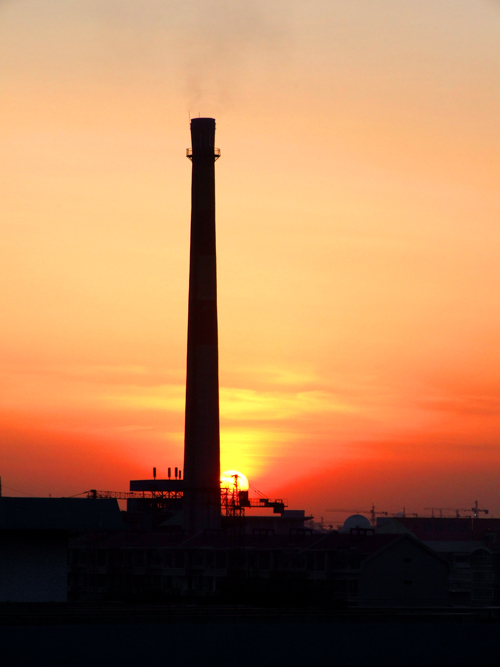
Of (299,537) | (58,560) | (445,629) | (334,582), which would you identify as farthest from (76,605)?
(299,537)

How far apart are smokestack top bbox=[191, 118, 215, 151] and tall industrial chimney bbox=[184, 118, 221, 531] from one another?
2819mm

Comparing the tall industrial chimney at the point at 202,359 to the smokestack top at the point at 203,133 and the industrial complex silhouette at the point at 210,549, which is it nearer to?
the industrial complex silhouette at the point at 210,549

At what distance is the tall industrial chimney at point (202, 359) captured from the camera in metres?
73.1

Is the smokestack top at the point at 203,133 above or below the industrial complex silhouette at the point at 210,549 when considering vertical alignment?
above

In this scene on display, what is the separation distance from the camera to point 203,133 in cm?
7700

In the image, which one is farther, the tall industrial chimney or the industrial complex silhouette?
the tall industrial chimney

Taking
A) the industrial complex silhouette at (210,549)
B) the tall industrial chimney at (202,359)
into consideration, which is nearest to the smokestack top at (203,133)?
the industrial complex silhouette at (210,549)

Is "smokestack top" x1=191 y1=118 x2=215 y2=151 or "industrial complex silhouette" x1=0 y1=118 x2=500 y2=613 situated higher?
"smokestack top" x1=191 y1=118 x2=215 y2=151

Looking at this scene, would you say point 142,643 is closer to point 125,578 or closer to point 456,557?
point 125,578

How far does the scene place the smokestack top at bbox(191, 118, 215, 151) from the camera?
251 feet

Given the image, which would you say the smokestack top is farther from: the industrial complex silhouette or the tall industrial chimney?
the tall industrial chimney

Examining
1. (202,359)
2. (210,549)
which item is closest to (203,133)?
(202,359)

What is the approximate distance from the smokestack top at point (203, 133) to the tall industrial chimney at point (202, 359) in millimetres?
2819

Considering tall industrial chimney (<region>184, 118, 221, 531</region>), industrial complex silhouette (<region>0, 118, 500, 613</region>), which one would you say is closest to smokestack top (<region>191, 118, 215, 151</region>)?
industrial complex silhouette (<region>0, 118, 500, 613</region>)
